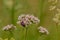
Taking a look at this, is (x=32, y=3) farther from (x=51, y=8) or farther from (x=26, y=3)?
(x=51, y=8)

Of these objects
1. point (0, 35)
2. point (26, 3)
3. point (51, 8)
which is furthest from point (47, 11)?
point (0, 35)

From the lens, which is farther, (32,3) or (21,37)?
(32,3)

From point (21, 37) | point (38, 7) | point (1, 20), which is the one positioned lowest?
point (21, 37)

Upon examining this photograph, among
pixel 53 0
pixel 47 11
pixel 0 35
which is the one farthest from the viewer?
pixel 47 11

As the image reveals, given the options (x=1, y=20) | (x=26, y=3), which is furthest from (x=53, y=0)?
(x=1, y=20)

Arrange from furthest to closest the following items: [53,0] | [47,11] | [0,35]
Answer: [47,11], [53,0], [0,35]

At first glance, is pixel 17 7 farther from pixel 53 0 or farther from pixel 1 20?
pixel 53 0

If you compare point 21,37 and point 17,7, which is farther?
point 17,7

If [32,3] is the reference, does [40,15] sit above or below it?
below

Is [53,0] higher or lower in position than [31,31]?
higher
